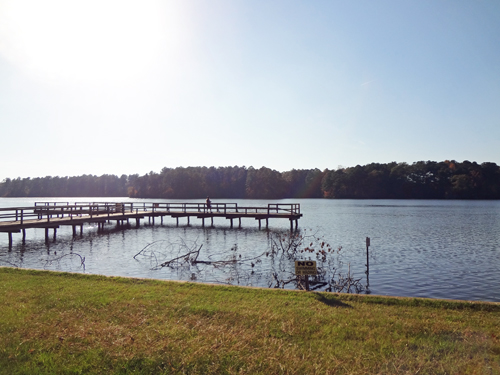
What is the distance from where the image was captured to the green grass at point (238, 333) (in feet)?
18.7

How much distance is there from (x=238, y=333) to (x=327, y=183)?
130268mm

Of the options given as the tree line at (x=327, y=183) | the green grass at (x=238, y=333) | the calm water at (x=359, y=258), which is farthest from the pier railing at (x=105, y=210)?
the tree line at (x=327, y=183)

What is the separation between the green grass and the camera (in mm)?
5711

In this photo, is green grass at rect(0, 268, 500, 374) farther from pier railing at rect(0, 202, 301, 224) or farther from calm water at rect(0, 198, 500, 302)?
pier railing at rect(0, 202, 301, 224)

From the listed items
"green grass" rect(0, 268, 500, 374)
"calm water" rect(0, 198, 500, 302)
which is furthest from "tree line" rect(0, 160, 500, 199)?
"green grass" rect(0, 268, 500, 374)

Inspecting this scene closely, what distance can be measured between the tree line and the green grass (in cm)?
11570

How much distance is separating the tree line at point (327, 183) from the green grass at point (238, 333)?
380ft

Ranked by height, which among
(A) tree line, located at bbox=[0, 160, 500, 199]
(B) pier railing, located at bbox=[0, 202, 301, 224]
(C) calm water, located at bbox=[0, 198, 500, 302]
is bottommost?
(C) calm water, located at bbox=[0, 198, 500, 302]

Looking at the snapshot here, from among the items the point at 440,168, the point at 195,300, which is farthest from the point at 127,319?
the point at 440,168

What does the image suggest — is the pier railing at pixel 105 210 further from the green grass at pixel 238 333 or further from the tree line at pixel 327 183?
the tree line at pixel 327 183

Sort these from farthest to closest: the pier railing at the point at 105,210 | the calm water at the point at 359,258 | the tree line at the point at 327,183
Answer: the tree line at the point at 327,183 < the pier railing at the point at 105,210 < the calm water at the point at 359,258

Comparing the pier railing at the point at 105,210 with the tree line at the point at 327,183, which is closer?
the pier railing at the point at 105,210

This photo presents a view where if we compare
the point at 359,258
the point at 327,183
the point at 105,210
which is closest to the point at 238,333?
the point at 359,258

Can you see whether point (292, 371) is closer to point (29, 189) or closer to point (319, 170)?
point (319, 170)
